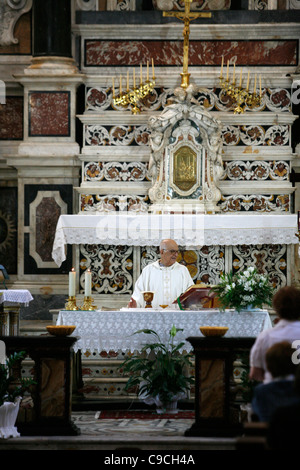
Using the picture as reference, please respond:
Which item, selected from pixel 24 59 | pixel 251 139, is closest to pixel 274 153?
pixel 251 139

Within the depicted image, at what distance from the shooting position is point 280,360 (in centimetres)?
573

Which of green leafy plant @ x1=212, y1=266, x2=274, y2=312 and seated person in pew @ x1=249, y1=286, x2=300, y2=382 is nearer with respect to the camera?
seated person in pew @ x1=249, y1=286, x2=300, y2=382

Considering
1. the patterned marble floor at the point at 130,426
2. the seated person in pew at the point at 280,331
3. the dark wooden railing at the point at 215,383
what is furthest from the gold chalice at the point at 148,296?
the seated person in pew at the point at 280,331

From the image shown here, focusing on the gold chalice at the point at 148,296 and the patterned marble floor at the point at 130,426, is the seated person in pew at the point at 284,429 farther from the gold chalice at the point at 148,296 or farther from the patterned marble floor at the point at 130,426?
the gold chalice at the point at 148,296

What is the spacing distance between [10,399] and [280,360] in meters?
3.26

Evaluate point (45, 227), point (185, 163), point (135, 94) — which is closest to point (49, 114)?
point (135, 94)

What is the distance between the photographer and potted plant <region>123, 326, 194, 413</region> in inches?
368

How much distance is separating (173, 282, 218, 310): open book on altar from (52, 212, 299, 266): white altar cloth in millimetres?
2564

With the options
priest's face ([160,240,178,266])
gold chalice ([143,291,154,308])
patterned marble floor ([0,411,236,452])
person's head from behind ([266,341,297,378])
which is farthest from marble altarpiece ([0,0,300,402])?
person's head from behind ([266,341,297,378])

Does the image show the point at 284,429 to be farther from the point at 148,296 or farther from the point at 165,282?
the point at 165,282

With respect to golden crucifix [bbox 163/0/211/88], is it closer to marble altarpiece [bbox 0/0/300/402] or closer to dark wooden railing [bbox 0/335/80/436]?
marble altarpiece [bbox 0/0/300/402]

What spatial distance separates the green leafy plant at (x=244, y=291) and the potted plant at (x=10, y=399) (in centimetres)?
216

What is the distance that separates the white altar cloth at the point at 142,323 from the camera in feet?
30.8

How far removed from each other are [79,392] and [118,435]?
209 cm
